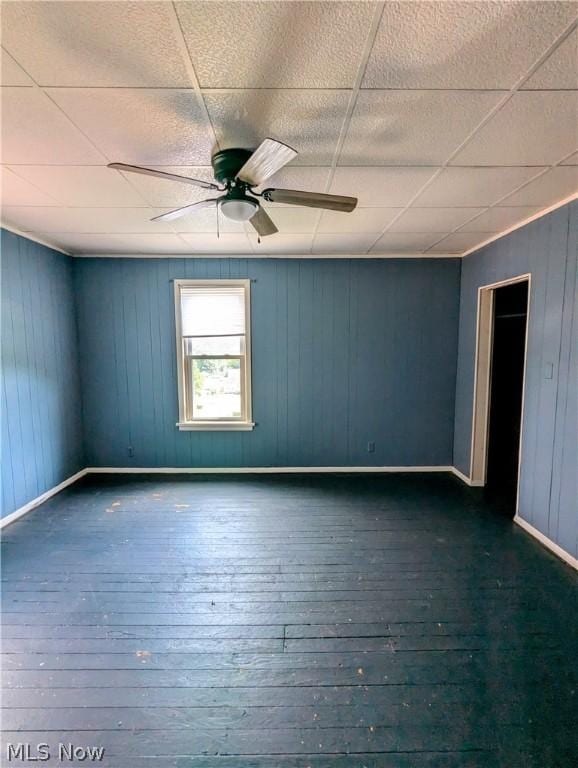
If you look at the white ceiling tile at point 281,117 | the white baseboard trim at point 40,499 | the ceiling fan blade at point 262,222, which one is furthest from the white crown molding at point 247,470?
the white ceiling tile at point 281,117

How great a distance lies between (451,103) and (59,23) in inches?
58.4

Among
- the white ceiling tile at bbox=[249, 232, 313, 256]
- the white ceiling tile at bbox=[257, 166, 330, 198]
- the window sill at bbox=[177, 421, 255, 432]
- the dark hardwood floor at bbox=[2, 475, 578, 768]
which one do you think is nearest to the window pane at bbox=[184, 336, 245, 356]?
the window sill at bbox=[177, 421, 255, 432]

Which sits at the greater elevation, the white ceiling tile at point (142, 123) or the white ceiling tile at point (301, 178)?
the white ceiling tile at point (301, 178)

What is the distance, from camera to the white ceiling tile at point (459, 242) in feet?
10.8

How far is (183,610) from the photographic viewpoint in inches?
80.6

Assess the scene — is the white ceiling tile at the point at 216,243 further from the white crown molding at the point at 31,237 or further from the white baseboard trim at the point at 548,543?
the white baseboard trim at the point at 548,543

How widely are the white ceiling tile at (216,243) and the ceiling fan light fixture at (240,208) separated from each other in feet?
4.58

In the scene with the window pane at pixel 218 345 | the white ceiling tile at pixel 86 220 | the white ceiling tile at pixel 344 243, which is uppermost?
the white ceiling tile at pixel 344 243

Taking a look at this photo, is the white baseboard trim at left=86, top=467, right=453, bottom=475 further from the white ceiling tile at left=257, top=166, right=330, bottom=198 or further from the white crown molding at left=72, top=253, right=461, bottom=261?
the white ceiling tile at left=257, top=166, right=330, bottom=198

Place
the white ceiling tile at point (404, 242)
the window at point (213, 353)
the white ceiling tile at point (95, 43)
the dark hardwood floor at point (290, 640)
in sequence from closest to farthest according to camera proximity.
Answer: the white ceiling tile at point (95, 43) → the dark hardwood floor at point (290, 640) → the white ceiling tile at point (404, 242) → the window at point (213, 353)

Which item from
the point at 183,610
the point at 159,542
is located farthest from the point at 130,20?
the point at 159,542

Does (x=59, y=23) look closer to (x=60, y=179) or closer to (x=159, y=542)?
(x=60, y=179)

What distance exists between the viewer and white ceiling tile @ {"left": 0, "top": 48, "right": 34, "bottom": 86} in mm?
1261

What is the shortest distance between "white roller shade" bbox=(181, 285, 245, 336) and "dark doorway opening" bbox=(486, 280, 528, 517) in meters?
2.81
